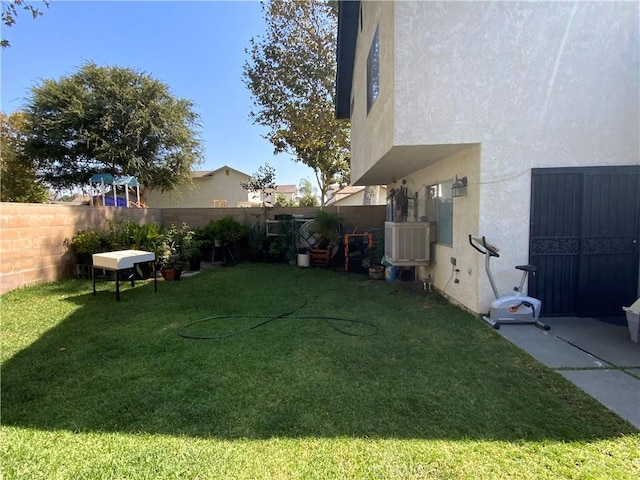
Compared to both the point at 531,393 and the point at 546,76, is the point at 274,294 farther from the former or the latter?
the point at 546,76

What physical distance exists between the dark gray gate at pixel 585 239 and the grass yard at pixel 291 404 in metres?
1.40

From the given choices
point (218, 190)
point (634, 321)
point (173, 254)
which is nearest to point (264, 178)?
point (218, 190)

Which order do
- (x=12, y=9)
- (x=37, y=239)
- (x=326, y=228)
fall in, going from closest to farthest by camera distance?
1. (x=12, y=9)
2. (x=37, y=239)
3. (x=326, y=228)

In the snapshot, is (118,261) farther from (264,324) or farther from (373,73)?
(373,73)

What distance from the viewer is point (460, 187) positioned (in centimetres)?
514

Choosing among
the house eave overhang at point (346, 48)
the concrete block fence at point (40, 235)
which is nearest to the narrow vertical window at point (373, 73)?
the house eave overhang at point (346, 48)

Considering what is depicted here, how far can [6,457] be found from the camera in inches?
83.7

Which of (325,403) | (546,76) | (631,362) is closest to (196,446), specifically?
(325,403)

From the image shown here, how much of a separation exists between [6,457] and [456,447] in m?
2.90

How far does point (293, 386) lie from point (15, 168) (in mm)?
24847

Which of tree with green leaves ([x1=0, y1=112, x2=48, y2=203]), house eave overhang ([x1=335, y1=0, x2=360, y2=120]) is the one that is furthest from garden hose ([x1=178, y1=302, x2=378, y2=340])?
tree with green leaves ([x1=0, y1=112, x2=48, y2=203])

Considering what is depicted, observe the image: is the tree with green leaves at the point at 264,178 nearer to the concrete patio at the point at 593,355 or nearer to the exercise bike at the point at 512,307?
the exercise bike at the point at 512,307

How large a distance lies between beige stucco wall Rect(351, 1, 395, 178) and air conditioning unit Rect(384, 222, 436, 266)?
4.90 feet

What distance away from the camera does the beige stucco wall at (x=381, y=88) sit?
482cm
